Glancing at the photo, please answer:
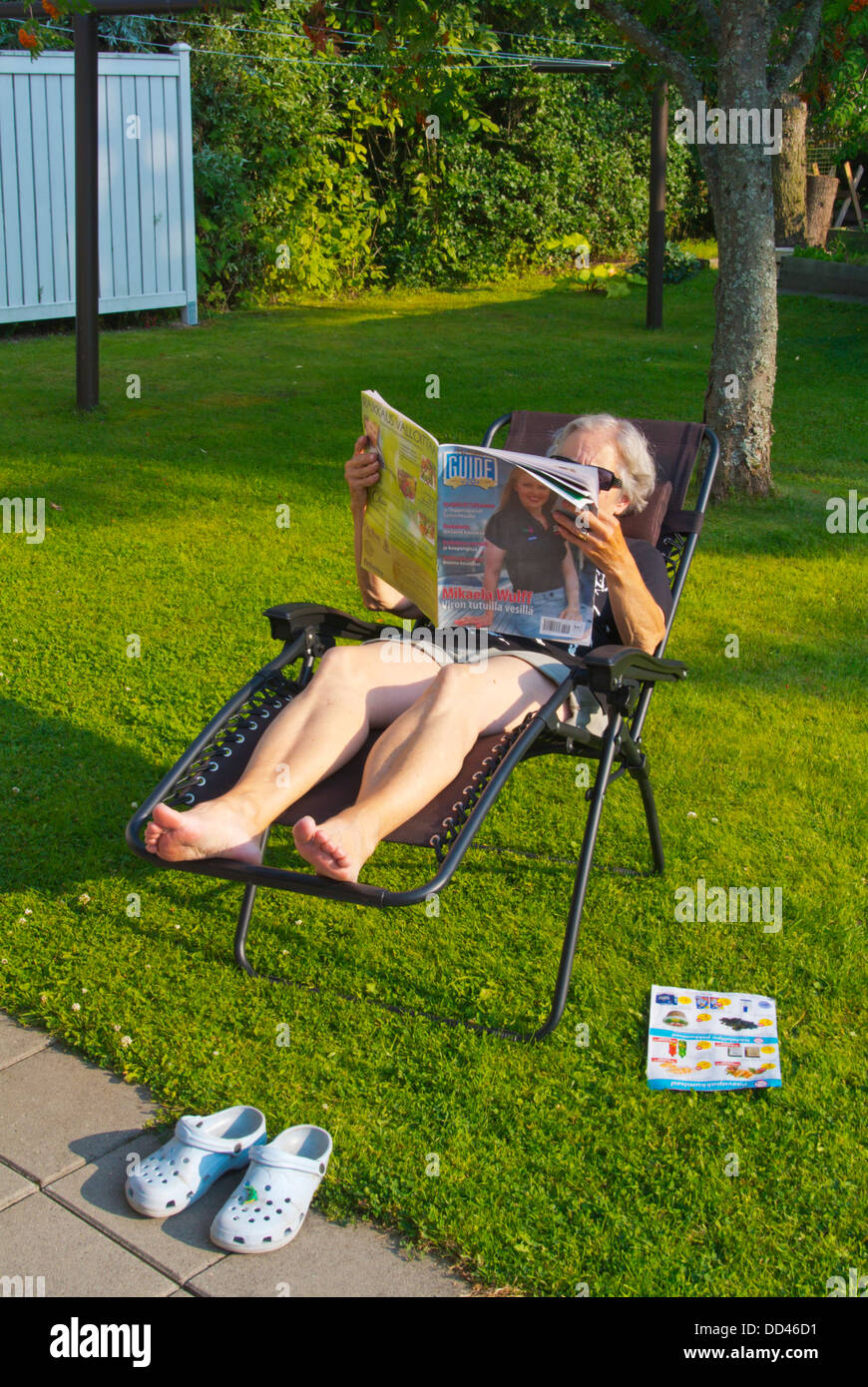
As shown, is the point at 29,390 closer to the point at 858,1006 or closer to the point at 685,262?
the point at 858,1006

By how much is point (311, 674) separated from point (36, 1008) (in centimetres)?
116

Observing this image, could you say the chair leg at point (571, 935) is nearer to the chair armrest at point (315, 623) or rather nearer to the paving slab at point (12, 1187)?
the chair armrest at point (315, 623)

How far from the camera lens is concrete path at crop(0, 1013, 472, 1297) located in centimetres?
236

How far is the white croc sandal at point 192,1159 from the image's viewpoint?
252 cm

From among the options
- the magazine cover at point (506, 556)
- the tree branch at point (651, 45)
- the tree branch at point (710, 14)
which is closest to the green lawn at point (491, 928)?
the magazine cover at point (506, 556)

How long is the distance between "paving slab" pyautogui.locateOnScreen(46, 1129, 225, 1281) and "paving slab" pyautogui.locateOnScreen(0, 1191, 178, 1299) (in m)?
0.03

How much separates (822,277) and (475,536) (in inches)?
484

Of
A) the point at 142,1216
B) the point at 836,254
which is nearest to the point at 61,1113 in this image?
the point at 142,1216

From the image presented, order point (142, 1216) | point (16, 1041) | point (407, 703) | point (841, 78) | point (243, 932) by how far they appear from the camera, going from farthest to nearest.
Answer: point (841, 78) < point (407, 703) < point (243, 932) < point (16, 1041) < point (142, 1216)

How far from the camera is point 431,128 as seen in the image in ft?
47.8

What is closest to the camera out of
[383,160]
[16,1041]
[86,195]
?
[16,1041]

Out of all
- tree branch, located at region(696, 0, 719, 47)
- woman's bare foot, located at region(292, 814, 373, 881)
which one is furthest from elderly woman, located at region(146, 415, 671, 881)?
tree branch, located at region(696, 0, 719, 47)

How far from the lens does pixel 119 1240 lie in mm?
2457

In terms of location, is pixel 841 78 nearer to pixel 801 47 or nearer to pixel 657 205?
pixel 657 205
